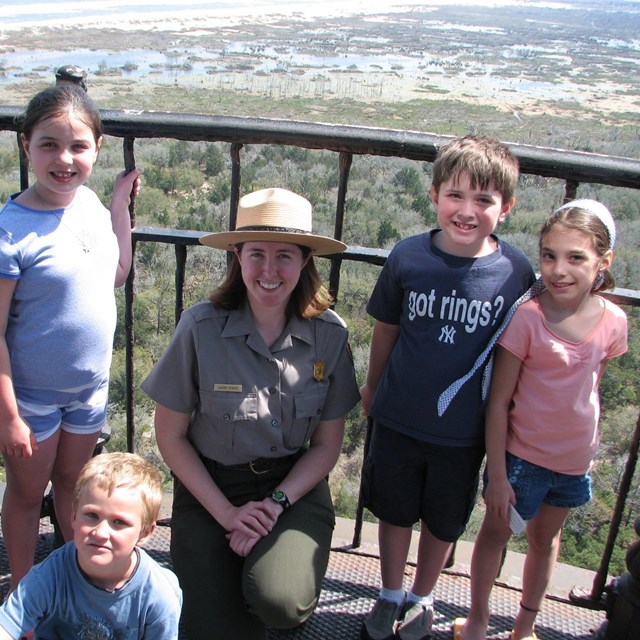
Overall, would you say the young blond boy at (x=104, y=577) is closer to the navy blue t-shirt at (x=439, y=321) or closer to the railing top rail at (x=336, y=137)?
the navy blue t-shirt at (x=439, y=321)

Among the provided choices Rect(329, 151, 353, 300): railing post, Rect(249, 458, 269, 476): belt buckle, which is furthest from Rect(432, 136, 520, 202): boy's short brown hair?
Rect(249, 458, 269, 476): belt buckle

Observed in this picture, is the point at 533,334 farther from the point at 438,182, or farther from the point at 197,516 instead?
the point at 197,516

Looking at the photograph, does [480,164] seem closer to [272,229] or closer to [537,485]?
[272,229]

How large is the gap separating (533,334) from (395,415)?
0.41 metres

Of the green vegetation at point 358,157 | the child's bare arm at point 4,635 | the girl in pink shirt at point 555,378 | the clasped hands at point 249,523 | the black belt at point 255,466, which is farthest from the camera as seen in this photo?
the green vegetation at point 358,157

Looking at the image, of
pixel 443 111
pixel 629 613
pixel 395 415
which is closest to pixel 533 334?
pixel 395 415

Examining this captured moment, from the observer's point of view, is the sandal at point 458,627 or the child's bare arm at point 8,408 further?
the sandal at point 458,627

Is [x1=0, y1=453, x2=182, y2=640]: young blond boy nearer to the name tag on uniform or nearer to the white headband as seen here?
the name tag on uniform

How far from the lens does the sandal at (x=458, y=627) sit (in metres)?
2.09

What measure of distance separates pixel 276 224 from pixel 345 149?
0.95ft

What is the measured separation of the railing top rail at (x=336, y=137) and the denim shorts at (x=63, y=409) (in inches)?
27.4

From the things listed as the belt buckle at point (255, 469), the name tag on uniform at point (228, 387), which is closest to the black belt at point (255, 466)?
the belt buckle at point (255, 469)

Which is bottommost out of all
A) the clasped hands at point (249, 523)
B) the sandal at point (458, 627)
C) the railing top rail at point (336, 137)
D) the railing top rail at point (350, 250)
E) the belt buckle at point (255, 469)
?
the sandal at point (458, 627)

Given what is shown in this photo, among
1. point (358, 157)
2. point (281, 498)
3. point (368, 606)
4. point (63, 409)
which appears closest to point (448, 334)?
point (281, 498)
